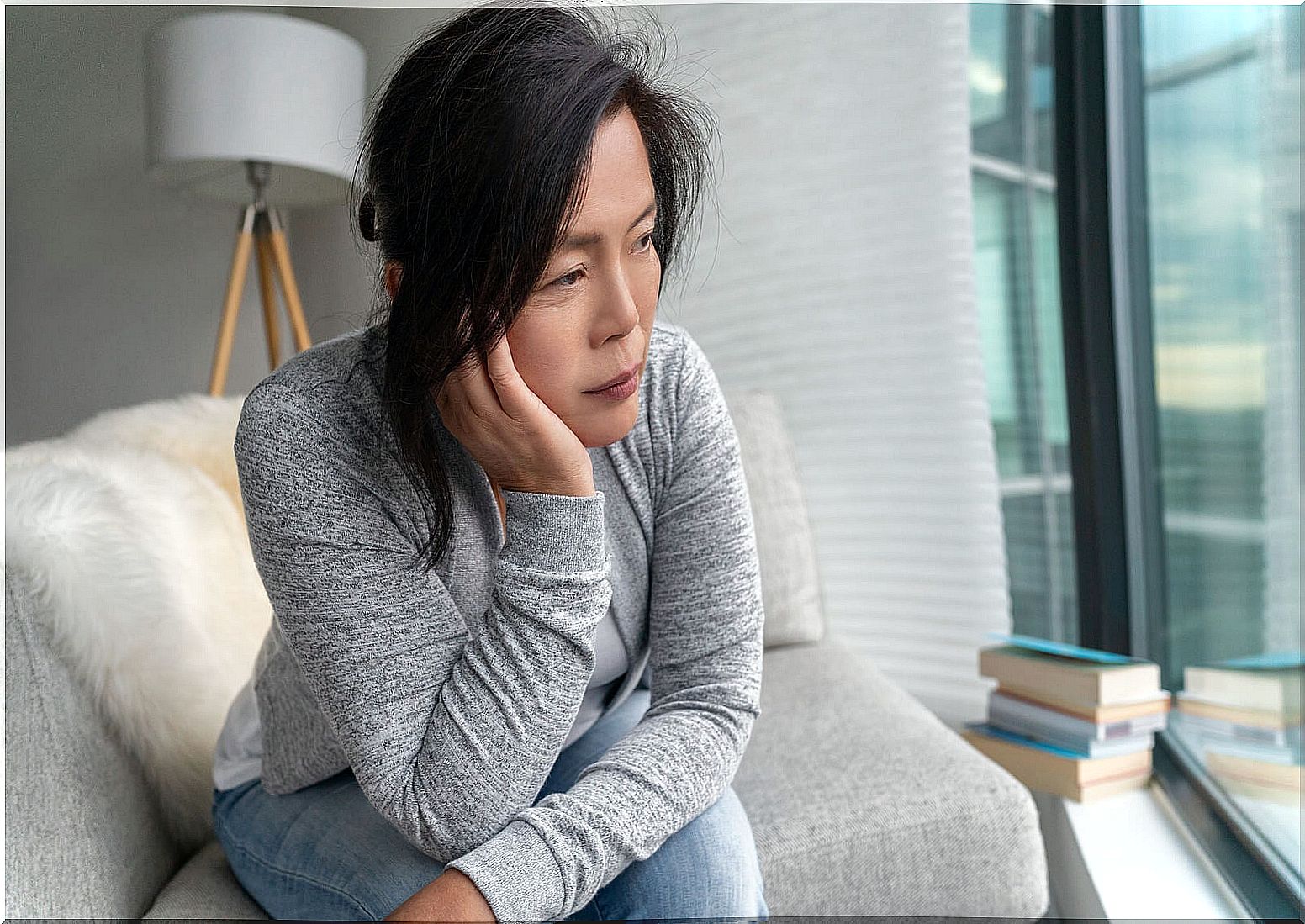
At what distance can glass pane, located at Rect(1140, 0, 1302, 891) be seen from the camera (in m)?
1.08

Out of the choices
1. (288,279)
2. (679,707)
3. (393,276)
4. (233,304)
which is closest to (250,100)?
(288,279)

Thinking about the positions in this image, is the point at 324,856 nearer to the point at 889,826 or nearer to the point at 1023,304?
the point at 889,826

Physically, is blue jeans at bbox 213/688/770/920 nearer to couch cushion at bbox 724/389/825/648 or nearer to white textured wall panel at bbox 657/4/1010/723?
couch cushion at bbox 724/389/825/648

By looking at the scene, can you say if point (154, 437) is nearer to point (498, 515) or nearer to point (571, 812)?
point (498, 515)

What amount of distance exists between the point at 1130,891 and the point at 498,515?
2.77 feet

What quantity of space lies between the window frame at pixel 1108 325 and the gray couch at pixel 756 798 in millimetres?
574

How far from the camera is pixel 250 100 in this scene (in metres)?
1.32

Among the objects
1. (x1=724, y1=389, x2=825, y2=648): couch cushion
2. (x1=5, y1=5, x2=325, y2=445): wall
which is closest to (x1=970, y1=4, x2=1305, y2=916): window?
(x1=724, y1=389, x2=825, y2=648): couch cushion

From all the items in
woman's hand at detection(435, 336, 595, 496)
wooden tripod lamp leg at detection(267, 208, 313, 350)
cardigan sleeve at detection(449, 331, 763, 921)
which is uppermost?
wooden tripod lamp leg at detection(267, 208, 313, 350)

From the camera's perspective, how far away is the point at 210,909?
0.81 metres

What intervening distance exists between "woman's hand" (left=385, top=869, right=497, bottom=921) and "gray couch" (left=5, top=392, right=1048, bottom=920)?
0.28m

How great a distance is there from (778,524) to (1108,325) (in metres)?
0.66

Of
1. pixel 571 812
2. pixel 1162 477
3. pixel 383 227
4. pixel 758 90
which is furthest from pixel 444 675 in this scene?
pixel 1162 477

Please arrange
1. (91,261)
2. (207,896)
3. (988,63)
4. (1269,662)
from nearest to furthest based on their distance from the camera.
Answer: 1. (207,896)
2. (1269,662)
3. (988,63)
4. (91,261)
